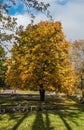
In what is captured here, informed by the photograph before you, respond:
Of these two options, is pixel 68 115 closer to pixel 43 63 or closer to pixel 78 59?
pixel 43 63

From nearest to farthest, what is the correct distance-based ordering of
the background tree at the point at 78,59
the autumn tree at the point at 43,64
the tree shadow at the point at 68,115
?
the tree shadow at the point at 68,115 → the autumn tree at the point at 43,64 → the background tree at the point at 78,59

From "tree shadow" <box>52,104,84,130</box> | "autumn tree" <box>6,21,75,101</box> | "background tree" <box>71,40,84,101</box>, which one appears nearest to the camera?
"tree shadow" <box>52,104,84,130</box>

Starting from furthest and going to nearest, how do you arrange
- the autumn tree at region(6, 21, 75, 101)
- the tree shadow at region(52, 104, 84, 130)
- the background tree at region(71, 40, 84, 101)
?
the background tree at region(71, 40, 84, 101), the autumn tree at region(6, 21, 75, 101), the tree shadow at region(52, 104, 84, 130)

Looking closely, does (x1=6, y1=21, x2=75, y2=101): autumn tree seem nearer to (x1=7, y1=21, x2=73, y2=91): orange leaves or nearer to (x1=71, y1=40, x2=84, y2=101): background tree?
(x1=7, y1=21, x2=73, y2=91): orange leaves

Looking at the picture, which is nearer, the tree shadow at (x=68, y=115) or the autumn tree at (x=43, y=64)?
the tree shadow at (x=68, y=115)

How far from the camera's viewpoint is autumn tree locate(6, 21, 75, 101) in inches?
1898

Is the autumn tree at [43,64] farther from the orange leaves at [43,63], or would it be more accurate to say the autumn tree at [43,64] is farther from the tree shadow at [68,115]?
the tree shadow at [68,115]

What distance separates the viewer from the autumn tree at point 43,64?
48219mm

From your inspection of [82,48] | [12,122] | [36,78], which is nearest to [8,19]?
[12,122]

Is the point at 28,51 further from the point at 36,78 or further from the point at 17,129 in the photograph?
the point at 17,129

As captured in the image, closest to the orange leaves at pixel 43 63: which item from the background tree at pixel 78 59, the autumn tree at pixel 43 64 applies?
the autumn tree at pixel 43 64

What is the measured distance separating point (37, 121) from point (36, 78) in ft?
75.1

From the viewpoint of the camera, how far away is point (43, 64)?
49.0m

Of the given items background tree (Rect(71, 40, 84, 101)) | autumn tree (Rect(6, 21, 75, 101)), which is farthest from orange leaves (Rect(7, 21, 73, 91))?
background tree (Rect(71, 40, 84, 101))
